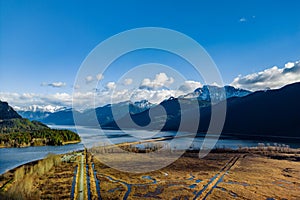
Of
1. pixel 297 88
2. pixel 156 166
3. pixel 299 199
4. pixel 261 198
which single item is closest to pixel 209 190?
pixel 261 198

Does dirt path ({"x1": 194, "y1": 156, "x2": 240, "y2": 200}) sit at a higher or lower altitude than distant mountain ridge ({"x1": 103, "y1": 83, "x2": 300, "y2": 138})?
lower

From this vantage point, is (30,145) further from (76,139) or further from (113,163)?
(113,163)

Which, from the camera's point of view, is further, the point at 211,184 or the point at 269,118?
the point at 269,118

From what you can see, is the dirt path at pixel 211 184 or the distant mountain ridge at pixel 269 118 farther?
the distant mountain ridge at pixel 269 118

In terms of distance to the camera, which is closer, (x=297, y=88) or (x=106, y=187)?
(x=106, y=187)

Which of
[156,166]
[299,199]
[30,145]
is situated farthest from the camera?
[30,145]

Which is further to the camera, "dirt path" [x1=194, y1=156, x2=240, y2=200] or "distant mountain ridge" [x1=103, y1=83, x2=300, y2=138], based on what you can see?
"distant mountain ridge" [x1=103, y1=83, x2=300, y2=138]

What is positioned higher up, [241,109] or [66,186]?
[241,109]

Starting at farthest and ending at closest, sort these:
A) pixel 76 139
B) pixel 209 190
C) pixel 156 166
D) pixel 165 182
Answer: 1. pixel 76 139
2. pixel 156 166
3. pixel 165 182
4. pixel 209 190

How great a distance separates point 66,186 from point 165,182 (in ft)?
36.8

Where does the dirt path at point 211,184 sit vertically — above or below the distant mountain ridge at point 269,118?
below

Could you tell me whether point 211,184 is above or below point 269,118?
below

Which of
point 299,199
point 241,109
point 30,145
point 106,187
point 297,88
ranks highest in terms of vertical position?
point 297,88

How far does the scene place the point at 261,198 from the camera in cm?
2266
